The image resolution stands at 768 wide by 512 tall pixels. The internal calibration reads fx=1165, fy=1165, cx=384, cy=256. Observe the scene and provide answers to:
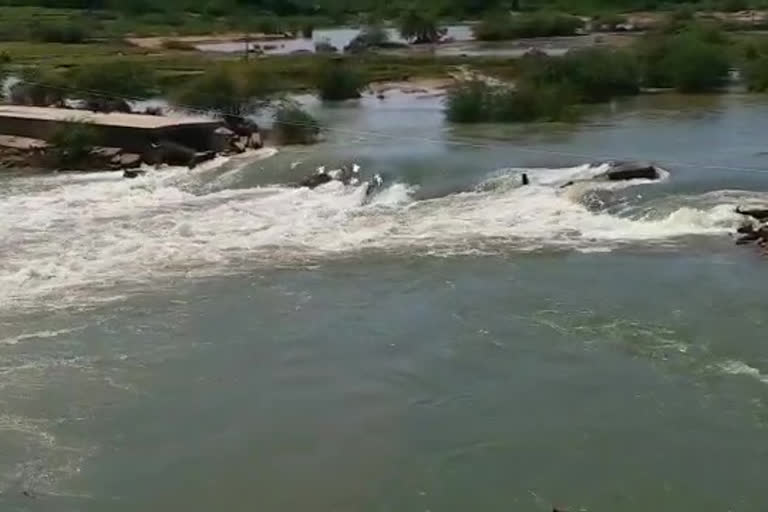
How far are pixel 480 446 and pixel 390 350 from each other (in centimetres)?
265

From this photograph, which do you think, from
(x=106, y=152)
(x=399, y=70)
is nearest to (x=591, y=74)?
(x=399, y=70)

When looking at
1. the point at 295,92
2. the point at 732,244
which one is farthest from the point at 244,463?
the point at 295,92

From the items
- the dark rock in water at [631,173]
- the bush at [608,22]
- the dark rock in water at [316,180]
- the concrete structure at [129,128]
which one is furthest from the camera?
the bush at [608,22]

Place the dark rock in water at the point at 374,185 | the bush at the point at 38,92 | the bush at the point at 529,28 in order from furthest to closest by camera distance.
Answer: the bush at the point at 529,28 → the bush at the point at 38,92 → the dark rock in water at the point at 374,185

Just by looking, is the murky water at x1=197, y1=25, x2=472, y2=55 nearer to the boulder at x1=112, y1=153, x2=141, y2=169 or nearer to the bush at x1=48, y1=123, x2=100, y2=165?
the bush at x1=48, y1=123, x2=100, y2=165

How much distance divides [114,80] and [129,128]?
9091mm

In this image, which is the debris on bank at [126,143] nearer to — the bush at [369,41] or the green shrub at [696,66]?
the green shrub at [696,66]

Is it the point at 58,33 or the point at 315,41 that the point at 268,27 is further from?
the point at 58,33

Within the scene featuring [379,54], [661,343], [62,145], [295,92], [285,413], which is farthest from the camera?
[379,54]

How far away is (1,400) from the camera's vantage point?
11391 mm

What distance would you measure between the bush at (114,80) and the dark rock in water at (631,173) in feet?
59.3

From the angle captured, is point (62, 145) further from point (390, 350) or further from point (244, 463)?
point (244, 463)

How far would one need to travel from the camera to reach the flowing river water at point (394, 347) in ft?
31.6

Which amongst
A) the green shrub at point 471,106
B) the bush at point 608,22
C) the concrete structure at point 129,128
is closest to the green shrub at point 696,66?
the green shrub at point 471,106
